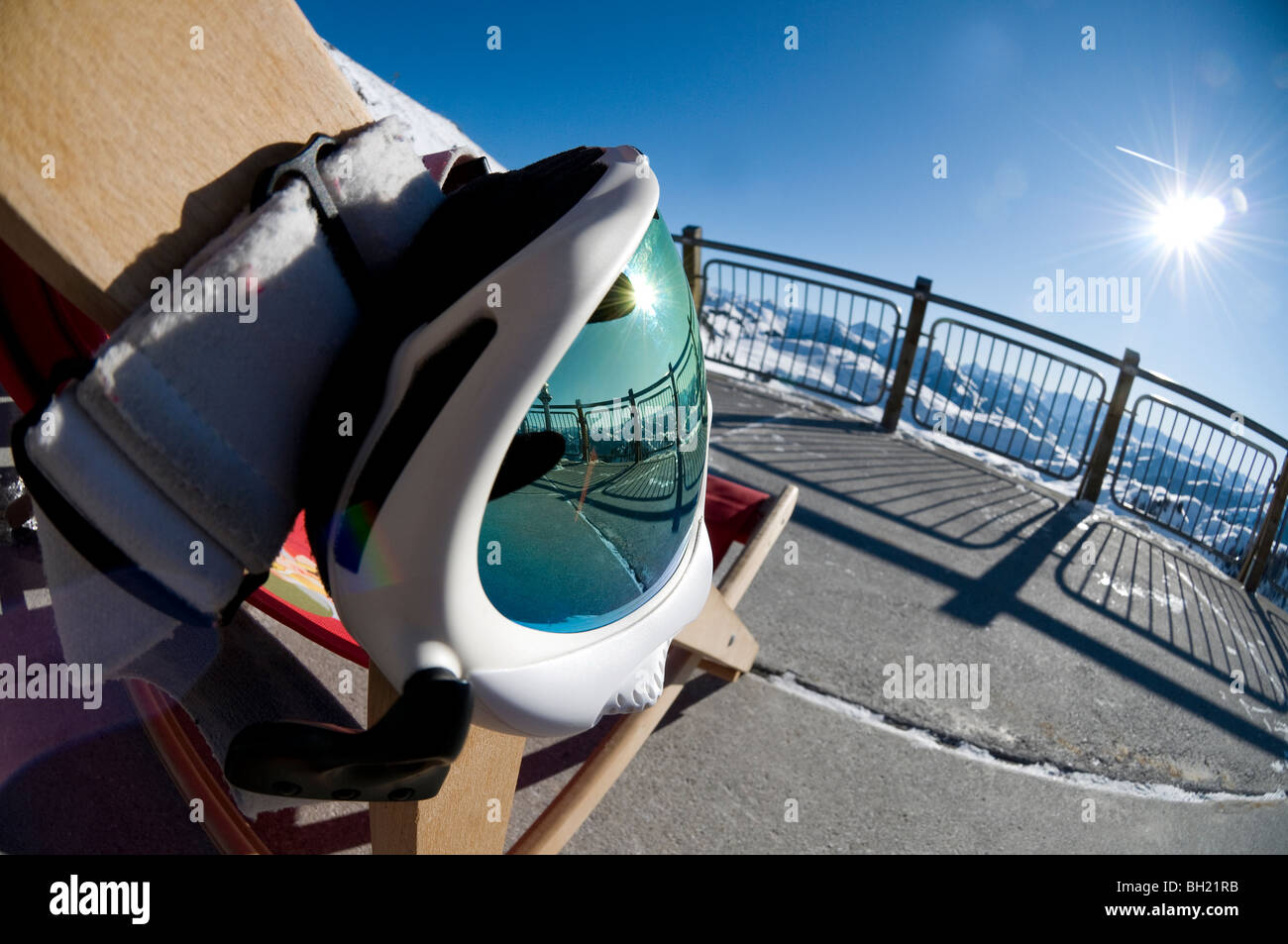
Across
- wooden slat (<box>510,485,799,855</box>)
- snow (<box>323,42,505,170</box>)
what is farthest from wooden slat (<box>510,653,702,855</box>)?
snow (<box>323,42,505,170</box>)

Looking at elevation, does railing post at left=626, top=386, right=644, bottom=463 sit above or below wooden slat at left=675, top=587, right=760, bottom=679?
above

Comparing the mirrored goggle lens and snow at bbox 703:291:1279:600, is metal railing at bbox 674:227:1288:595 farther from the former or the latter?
the mirrored goggle lens

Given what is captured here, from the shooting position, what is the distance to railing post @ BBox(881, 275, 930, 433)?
6.07m

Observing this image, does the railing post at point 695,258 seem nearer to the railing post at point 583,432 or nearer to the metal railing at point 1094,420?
the metal railing at point 1094,420

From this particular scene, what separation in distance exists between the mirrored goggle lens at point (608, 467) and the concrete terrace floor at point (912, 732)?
3.93 feet

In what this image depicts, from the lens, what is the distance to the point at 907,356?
620cm

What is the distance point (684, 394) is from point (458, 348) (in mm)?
273

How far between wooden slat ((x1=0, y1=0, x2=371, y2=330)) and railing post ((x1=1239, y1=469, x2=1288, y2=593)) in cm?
671

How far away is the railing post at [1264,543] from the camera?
511 cm

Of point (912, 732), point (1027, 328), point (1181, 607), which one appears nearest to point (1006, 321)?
point (1027, 328)

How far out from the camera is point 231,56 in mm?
648

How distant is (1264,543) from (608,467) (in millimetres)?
6641
